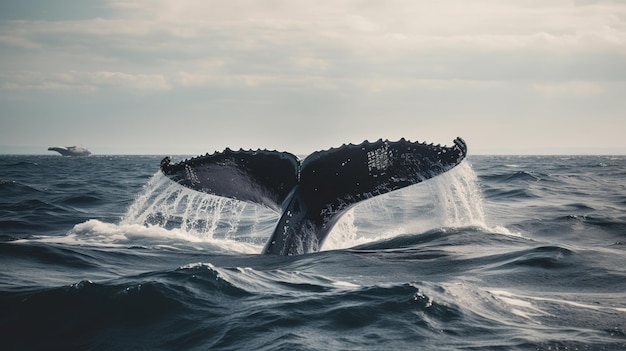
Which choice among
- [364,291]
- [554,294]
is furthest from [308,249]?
[554,294]

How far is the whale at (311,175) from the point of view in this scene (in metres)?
6.93

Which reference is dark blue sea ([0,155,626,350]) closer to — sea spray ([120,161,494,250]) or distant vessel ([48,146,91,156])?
sea spray ([120,161,494,250])

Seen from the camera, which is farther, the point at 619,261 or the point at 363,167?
the point at 619,261

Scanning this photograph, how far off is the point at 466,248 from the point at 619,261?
183 cm

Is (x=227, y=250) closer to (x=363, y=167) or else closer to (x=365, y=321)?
(x=363, y=167)

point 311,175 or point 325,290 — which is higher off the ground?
point 311,175

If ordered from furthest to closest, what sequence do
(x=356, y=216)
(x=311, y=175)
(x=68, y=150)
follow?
(x=68, y=150), (x=356, y=216), (x=311, y=175)

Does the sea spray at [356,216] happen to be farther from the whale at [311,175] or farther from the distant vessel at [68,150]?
the distant vessel at [68,150]

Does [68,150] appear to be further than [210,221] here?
Yes

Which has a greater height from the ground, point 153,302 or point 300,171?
point 300,171

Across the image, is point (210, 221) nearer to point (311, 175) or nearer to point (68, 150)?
point (311, 175)

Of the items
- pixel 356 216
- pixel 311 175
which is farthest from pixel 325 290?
pixel 356 216

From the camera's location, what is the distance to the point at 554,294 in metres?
6.35

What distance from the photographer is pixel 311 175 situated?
730 cm
